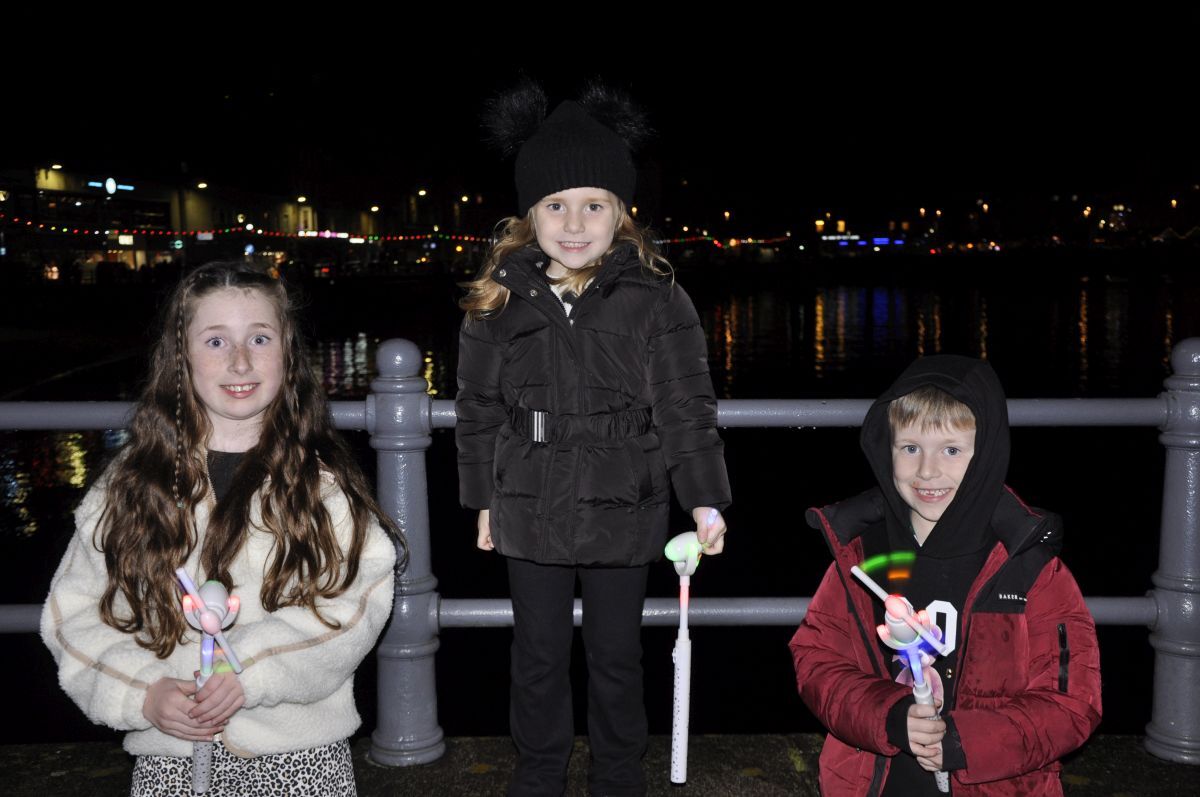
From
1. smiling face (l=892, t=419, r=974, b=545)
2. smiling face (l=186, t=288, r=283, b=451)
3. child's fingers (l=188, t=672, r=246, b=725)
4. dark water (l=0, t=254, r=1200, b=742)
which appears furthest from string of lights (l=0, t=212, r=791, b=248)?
child's fingers (l=188, t=672, r=246, b=725)

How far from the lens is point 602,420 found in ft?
9.39

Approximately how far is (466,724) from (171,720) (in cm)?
287

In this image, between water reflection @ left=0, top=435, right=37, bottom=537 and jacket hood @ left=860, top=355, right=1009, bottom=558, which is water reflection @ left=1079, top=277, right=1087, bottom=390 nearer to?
water reflection @ left=0, top=435, right=37, bottom=537

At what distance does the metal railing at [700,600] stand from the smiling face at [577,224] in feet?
2.10

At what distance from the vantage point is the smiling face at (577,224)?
2.95 meters

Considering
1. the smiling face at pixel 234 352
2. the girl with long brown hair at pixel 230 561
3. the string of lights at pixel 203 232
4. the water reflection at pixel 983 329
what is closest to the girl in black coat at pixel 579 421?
the girl with long brown hair at pixel 230 561

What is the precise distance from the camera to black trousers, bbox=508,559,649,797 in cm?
299

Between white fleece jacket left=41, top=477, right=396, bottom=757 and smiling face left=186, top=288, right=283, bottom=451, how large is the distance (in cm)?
22

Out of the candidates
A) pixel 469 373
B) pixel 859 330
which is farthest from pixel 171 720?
pixel 859 330

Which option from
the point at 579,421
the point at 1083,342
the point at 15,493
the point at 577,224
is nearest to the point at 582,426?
the point at 579,421

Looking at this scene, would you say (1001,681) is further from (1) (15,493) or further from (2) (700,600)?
(1) (15,493)

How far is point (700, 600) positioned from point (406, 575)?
88 cm

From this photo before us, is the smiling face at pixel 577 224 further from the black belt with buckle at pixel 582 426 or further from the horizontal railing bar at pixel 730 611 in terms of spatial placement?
the horizontal railing bar at pixel 730 611

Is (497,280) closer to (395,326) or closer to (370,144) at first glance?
(395,326)
